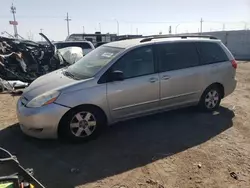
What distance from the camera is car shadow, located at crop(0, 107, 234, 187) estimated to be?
3584 mm

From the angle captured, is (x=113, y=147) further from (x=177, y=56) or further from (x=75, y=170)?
(x=177, y=56)

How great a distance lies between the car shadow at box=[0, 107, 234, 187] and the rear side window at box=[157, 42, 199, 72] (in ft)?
3.64

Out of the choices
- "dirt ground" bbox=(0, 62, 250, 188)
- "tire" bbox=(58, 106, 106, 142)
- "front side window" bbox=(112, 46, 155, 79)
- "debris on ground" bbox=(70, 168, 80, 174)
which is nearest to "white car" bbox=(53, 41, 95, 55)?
"dirt ground" bbox=(0, 62, 250, 188)

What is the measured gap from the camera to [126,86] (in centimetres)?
466

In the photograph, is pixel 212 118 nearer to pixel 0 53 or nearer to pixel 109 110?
pixel 109 110

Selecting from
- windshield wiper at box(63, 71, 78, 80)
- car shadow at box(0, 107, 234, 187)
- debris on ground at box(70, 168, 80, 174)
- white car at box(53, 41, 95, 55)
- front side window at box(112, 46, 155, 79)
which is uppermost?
white car at box(53, 41, 95, 55)

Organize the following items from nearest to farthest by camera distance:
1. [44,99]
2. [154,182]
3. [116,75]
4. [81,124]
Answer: [154,182] → [44,99] → [81,124] → [116,75]

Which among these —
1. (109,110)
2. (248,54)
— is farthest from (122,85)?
(248,54)

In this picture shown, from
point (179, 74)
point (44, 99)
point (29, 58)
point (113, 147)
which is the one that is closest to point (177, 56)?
point (179, 74)

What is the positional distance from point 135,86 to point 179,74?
42.3 inches

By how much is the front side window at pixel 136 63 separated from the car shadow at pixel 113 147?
1066 mm

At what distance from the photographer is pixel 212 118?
5582 millimetres

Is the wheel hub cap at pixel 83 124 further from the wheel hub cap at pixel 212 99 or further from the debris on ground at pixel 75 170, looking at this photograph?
the wheel hub cap at pixel 212 99

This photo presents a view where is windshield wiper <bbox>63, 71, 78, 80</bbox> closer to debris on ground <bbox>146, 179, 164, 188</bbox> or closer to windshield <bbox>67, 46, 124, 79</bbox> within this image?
windshield <bbox>67, 46, 124, 79</bbox>
